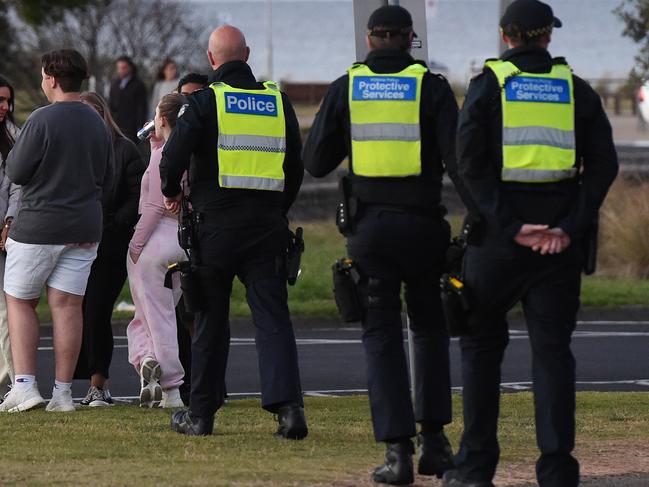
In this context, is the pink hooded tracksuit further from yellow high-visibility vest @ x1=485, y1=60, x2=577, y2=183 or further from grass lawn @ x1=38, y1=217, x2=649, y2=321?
grass lawn @ x1=38, y1=217, x2=649, y2=321

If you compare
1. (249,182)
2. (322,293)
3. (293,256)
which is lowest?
(322,293)

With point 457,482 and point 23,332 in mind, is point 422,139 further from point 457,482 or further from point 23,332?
point 23,332

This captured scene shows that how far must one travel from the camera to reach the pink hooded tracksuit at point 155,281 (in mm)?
9469

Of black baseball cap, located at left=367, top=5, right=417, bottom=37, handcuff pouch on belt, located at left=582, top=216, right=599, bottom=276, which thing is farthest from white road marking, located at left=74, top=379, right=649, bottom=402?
handcuff pouch on belt, located at left=582, top=216, right=599, bottom=276

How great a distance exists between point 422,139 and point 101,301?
3703mm

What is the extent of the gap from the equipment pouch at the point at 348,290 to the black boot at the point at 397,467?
555mm

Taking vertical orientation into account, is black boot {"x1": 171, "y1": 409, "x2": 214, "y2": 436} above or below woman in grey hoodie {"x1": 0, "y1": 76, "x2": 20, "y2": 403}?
below

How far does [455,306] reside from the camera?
650 centimetres

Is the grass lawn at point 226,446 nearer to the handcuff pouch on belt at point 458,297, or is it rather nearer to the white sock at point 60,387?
the white sock at point 60,387

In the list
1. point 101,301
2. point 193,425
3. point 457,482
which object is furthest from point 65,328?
point 457,482

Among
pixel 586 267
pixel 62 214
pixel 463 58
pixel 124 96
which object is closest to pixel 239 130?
pixel 62 214

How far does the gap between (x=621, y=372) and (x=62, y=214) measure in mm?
5435

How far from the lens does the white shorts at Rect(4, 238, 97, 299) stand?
348 inches

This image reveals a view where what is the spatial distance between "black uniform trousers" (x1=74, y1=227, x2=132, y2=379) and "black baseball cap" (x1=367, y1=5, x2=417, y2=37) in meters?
3.39
